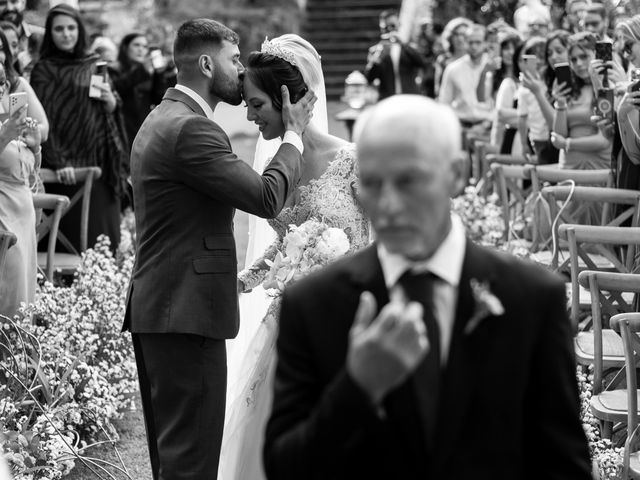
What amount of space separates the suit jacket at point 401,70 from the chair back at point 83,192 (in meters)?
9.05

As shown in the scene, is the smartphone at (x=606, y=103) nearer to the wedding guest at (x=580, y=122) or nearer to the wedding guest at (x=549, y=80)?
the wedding guest at (x=580, y=122)

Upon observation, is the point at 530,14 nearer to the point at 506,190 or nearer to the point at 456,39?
the point at 456,39

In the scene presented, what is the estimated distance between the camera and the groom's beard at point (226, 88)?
4617 mm

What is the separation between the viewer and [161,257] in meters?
4.39

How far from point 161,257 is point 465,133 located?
10207mm

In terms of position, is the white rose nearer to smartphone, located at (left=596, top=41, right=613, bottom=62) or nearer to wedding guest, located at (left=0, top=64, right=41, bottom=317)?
wedding guest, located at (left=0, top=64, right=41, bottom=317)

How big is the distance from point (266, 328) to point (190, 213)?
2.51ft

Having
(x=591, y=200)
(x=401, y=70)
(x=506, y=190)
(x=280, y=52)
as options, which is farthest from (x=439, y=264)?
(x=401, y=70)

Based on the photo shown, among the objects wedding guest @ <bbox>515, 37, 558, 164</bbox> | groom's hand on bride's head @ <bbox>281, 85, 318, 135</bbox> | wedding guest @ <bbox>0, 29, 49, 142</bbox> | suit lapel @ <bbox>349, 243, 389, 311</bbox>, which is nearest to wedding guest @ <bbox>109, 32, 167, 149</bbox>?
wedding guest @ <bbox>515, 37, 558, 164</bbox>

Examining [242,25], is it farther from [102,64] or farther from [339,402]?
[339,402]

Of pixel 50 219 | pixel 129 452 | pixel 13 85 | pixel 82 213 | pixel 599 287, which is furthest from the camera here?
pixel 82 213

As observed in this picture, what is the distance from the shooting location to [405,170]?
2.16m

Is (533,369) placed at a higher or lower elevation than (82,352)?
higher

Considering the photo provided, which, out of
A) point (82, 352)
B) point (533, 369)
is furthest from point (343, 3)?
point (533, 369)
